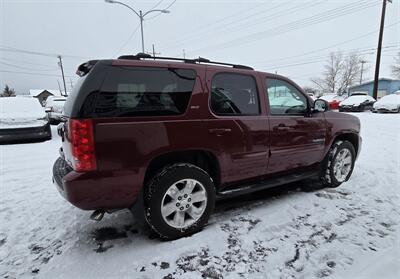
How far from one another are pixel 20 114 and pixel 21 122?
363mm

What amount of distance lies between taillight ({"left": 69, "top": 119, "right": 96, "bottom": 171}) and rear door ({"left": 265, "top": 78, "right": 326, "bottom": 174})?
216 cm

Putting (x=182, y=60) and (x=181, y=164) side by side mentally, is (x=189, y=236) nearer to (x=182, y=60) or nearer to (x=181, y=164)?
(x=181, y=164)

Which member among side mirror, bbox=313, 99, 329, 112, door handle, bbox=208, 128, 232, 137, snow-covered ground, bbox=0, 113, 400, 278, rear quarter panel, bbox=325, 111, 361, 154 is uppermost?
Answer: side mirror, bbox=313, 99, 329, 112

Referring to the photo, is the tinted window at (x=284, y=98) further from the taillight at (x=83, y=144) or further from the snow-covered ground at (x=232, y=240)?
the taillight at (x=83, y=144)

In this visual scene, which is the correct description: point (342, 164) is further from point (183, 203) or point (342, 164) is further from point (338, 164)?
point (183, 203)

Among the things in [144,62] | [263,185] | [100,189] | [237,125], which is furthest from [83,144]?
[263,185]

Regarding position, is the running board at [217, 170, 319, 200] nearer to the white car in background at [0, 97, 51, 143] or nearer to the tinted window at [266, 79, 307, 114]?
the tinted window at [266, 79, 307, 114]

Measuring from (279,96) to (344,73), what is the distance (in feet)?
228

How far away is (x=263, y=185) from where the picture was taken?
3549 millimetres

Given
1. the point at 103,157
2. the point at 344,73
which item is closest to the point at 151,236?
the point at 103,157

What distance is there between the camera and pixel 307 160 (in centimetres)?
402

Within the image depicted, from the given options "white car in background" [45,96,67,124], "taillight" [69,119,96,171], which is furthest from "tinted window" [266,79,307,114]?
"white car in background" [45,96,67,124]

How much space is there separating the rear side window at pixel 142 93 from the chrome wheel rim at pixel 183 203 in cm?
79

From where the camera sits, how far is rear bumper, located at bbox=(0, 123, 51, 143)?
8289 mm
